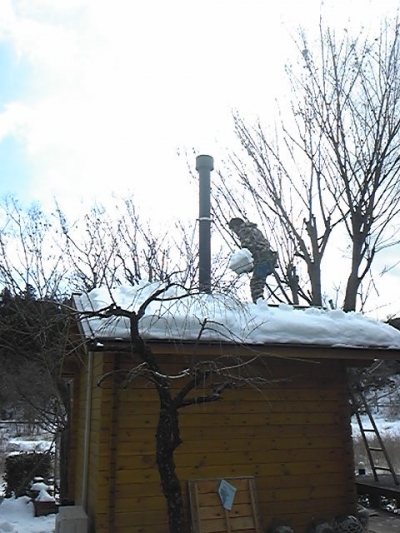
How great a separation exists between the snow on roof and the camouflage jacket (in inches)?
114

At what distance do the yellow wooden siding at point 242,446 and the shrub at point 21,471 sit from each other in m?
5.78

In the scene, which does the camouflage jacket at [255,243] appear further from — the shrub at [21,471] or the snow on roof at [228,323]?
the shrub at [21,471]

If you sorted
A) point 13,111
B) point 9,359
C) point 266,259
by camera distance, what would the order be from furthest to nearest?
point 9,359, point 266,259, point 13,111

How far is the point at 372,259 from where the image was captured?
10.4m

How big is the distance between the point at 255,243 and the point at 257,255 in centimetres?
36

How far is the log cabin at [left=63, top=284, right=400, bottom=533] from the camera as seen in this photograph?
5172 millimetres

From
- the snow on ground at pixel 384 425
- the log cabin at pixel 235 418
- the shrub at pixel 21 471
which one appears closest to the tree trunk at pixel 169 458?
the log cabin at pixel 235 418

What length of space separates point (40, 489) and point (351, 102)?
10.4m

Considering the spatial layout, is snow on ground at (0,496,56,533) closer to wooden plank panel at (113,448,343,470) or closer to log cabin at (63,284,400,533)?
log cabin at (63,284,400,533)

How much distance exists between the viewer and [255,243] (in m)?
9.65

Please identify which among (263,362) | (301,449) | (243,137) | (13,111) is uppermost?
(243,137)

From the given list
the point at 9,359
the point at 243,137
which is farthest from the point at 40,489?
the point at 243,137

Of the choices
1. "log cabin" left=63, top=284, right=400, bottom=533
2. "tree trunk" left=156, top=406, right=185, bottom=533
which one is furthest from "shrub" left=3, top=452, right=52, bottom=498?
"tree trunk" left=156, top=406, right=185, bottom=533

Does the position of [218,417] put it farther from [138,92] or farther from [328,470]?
[138,92]
